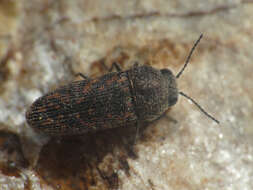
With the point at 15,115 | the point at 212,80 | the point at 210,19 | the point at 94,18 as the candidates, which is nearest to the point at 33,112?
the point at 15,115

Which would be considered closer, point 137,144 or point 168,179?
point 168,179

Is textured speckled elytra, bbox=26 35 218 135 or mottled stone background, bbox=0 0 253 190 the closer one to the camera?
textured speckled elytra, bbox=26 35 218 135

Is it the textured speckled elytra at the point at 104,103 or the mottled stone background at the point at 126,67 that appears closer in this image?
the textured speckled elytra at the point at 104,103

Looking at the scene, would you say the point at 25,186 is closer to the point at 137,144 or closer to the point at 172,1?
the point at 137,144

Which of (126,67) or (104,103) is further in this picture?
(126,67)
